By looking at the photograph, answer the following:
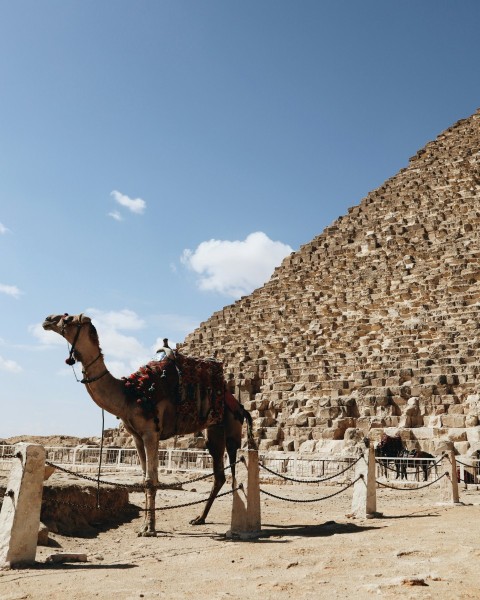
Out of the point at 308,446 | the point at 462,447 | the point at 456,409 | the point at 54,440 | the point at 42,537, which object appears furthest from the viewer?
the point at 54,440

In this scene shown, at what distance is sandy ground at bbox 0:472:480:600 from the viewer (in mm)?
4805

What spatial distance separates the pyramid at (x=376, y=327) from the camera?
21.6m

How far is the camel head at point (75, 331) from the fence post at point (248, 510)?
238 centimetres

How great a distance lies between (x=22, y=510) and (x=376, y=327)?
2553cm

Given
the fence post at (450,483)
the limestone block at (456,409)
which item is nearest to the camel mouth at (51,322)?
the fence post at (450,483)

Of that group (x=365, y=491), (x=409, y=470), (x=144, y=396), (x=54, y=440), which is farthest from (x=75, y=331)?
(x=54, y=440)

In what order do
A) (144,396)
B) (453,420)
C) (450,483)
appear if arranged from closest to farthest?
1. (144,396)
2. (450,483)
3. (453,420)

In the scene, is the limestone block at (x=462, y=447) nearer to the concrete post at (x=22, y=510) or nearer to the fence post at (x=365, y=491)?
the fence post at (x=365, y=491)

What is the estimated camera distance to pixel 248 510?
7.74 metres

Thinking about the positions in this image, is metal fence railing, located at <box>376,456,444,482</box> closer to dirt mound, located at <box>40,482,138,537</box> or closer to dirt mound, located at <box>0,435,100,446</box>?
dirt mound, located at <box>40,482,138,537</box>

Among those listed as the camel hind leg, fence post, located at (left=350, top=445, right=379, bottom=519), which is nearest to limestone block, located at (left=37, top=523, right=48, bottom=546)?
the camel hind leg

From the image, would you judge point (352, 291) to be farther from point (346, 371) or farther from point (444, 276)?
point (346, 371)

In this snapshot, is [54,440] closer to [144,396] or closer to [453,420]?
[453,420]

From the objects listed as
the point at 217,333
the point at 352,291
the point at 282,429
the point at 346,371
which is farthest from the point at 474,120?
the point at 282,429
